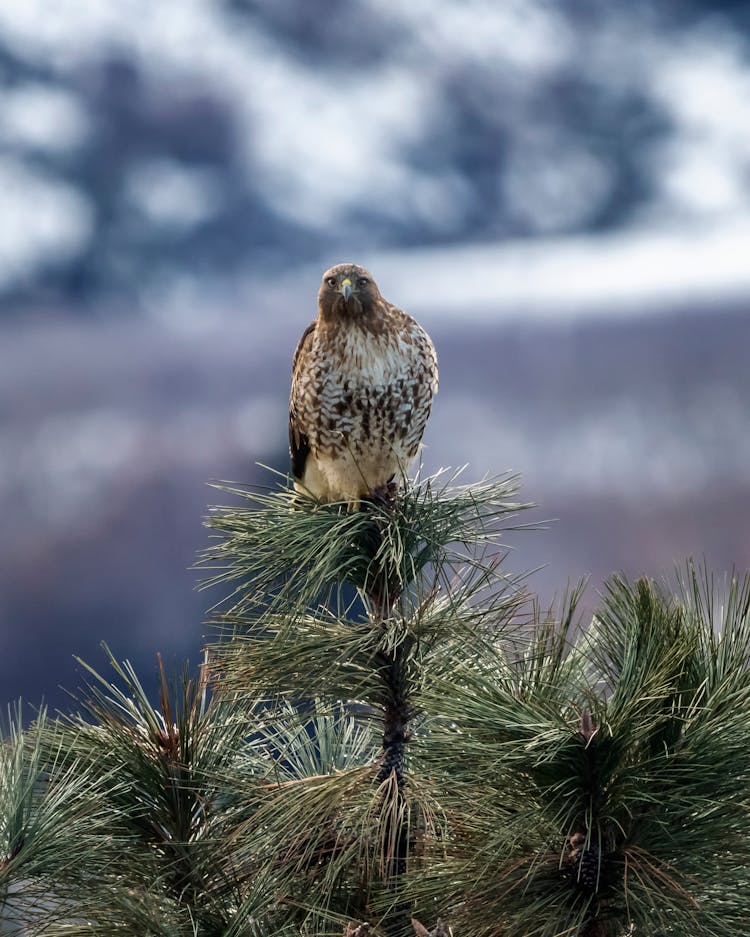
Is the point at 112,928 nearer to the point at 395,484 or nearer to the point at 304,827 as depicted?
the point at 304,827

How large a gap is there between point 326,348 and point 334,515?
336 mm

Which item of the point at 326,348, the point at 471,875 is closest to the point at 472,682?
the point at 471,875

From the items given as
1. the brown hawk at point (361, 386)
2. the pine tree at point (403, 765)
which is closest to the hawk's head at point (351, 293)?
the brown hawk at point (361, 386)

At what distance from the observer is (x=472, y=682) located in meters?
1.70

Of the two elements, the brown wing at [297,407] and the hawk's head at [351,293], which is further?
the brown wing at [297,407]

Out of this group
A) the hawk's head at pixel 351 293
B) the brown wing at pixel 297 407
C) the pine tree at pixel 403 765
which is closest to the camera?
the pine tree at pixel 403 765

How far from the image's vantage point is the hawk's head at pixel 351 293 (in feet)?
7.16

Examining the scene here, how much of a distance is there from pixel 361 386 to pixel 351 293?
0.17 metres

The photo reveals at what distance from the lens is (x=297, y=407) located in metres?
2.29

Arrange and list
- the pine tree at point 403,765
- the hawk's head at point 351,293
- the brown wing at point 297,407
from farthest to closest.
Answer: the brown wing at point 297,407, the hawk's head at point 351,293, the pine tree at point 403,765

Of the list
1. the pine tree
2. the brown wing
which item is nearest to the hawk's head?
the brown wing

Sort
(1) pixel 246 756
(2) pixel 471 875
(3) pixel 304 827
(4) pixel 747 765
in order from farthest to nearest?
(1) pixel 246 756, (3) pixel 304 827, (2) pixel 471 875, (4) pixel 747 765

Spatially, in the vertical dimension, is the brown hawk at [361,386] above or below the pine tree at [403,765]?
above

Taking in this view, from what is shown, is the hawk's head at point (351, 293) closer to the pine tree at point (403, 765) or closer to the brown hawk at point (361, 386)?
the brown hawk at point (361, 386)
